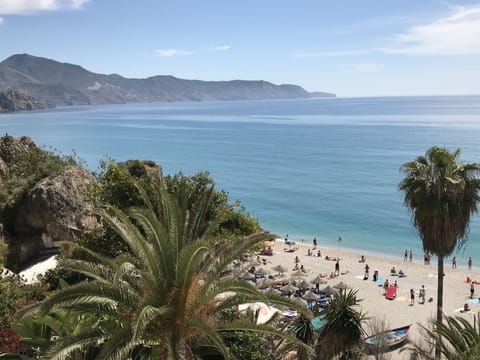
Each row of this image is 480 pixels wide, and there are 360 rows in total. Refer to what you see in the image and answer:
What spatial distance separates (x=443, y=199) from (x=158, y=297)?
9.61m

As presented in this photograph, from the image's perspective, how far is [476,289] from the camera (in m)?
31.2

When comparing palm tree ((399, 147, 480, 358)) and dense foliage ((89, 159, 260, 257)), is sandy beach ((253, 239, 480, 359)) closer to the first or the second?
palm tree ((399, 147, 480, 358))

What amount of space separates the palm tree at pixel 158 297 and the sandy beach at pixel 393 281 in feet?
44.5

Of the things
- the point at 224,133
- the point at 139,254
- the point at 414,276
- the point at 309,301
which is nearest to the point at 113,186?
the point at 309,301

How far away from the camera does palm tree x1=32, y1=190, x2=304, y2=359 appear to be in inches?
298

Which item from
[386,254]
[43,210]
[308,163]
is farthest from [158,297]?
[308,163]

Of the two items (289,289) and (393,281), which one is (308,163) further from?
(289,289)

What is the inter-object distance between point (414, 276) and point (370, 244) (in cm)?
1236

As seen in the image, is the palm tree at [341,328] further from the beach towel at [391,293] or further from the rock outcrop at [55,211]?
the beach towel at [391,293]

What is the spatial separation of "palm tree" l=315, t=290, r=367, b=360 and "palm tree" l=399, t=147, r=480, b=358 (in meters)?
3.69

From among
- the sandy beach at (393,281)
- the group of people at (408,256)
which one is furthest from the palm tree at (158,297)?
the group of people at (408,256)

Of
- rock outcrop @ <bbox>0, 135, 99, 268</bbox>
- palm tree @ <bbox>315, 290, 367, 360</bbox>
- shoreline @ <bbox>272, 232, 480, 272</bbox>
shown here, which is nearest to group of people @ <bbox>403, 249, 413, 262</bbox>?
shoreline @ <bbox>272, 232, 480, 272</bbox>

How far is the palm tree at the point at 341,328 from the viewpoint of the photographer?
11.9 meters

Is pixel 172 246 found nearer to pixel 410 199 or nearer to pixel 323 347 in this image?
pixel 323 347
